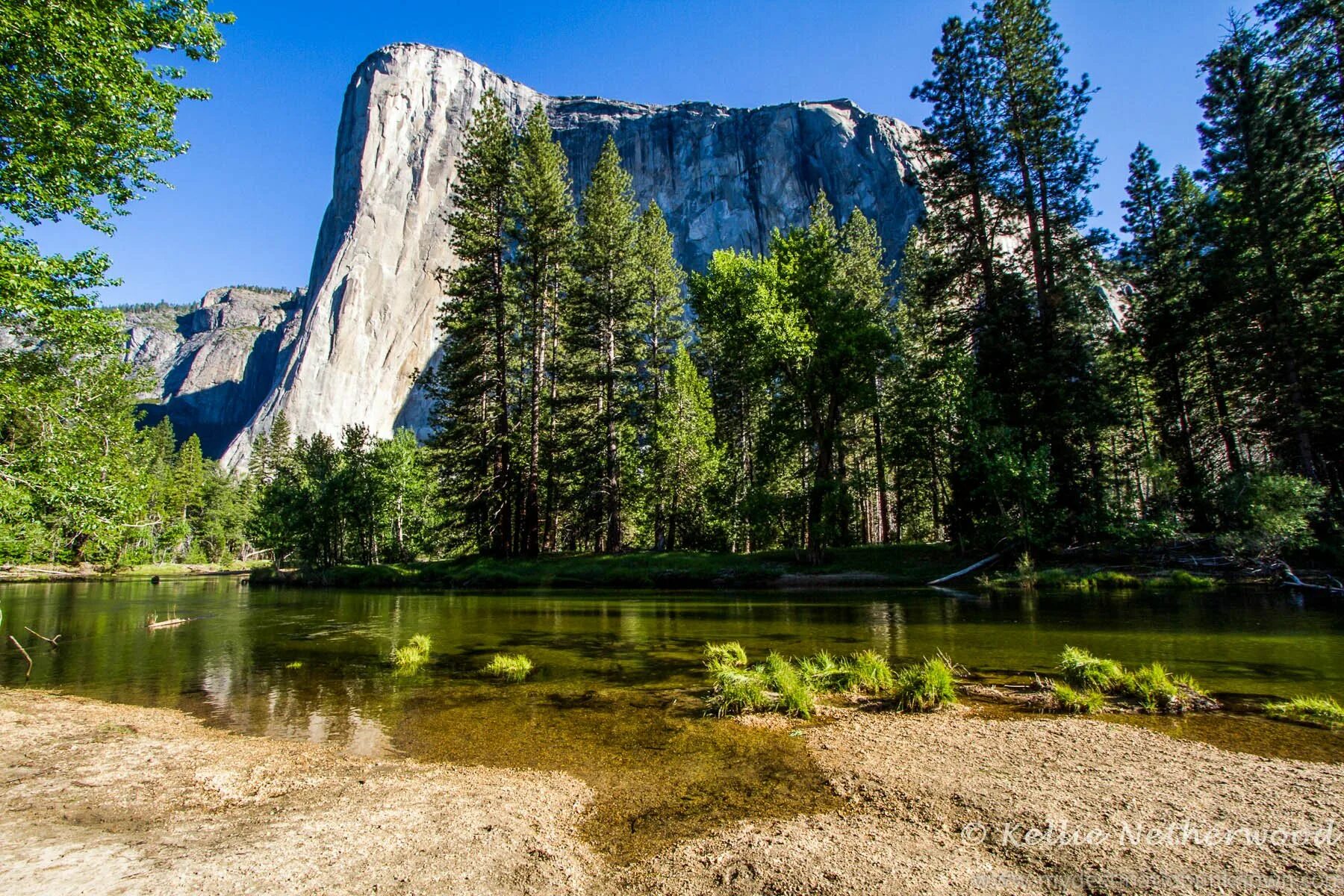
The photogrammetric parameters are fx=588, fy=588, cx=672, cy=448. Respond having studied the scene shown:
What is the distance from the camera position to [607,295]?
3247 centimetres

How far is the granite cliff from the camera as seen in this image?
365 feet

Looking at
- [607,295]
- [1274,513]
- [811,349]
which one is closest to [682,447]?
[811,349]

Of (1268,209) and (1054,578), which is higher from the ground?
(1268,209)

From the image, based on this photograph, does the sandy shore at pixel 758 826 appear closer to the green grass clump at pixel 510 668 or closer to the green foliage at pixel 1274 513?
the green grass clump at pixel 510 668

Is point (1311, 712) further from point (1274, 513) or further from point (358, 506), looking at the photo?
point (358, 506)

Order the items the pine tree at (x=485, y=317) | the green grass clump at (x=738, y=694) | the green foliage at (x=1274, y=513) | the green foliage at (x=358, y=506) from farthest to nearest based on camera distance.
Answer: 1. the green foliage at (x=358, y=506)
2. the pine tree at (x=485, y=317)
3. the green foliage at (x=1274, y=513)
4. the green grass clump at (x=738, y=694)

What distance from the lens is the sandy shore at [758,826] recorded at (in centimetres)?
305

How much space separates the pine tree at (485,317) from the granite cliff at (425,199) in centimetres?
8442

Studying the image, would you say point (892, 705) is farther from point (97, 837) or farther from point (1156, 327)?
point (1156, 327)

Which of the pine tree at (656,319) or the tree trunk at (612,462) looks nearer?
the tree trunk at (612,462)

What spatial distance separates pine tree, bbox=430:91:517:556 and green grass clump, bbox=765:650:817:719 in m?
24.1

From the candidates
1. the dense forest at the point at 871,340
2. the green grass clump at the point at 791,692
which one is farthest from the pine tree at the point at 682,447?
the green grass clump at the point at 791,692

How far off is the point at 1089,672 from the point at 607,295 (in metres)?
29.3

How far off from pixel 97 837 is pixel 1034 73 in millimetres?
31837
